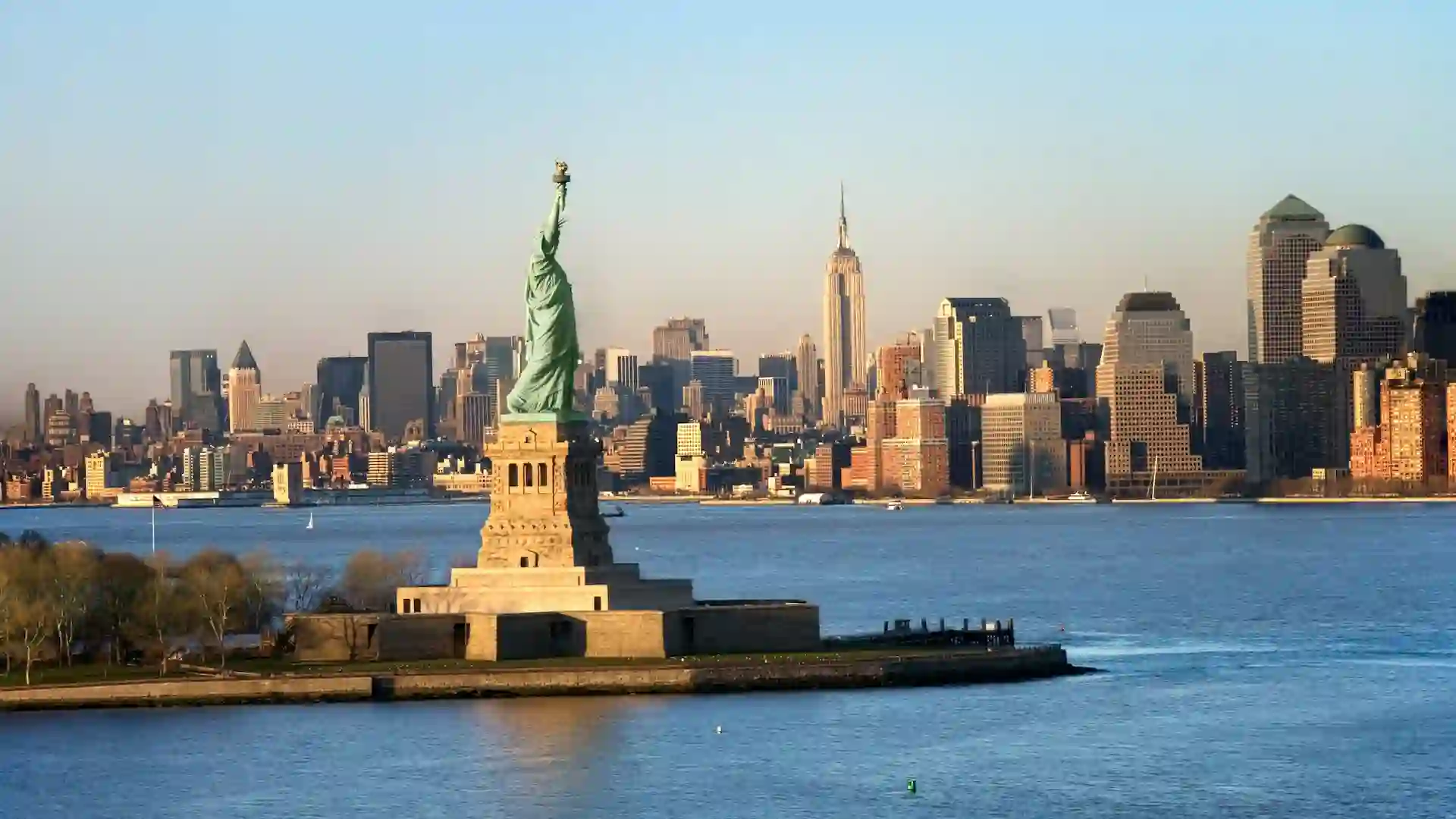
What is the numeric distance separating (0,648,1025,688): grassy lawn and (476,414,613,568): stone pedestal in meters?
3.14

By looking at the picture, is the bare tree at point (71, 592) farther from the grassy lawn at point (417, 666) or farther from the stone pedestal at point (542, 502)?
the stone pedestal at point (542, 502)

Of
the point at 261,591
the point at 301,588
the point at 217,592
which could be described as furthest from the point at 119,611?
the point at 301,588

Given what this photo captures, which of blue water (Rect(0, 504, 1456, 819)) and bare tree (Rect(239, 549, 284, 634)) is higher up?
bare tree (Rect(239, 549, 284, 634))

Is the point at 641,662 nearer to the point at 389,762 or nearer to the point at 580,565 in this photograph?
the point at 580,565

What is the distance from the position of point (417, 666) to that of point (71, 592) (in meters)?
8.87

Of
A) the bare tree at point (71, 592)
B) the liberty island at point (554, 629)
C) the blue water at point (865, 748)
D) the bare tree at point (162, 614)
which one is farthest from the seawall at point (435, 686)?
the bare tree at point (162, 614)

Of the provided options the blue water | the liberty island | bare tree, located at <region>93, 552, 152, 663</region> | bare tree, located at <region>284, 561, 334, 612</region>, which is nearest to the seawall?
the liberty island

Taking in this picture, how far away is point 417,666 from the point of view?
68.8 meters

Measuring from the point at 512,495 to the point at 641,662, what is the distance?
19.6 feet

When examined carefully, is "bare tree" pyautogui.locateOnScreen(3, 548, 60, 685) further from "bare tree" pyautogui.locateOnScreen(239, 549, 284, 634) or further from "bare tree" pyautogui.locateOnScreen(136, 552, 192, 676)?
"bare tree" pyautogui.locateOnScreen(239, 549, 284, 634)

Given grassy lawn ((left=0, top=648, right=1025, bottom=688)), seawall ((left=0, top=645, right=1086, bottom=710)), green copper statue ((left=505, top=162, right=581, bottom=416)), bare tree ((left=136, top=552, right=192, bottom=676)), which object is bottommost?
seawall ((left=0, top=645, right=1086, bottom=710))

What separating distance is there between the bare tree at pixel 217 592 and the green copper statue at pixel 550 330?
7921mm

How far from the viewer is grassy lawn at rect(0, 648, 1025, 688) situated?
67625mm

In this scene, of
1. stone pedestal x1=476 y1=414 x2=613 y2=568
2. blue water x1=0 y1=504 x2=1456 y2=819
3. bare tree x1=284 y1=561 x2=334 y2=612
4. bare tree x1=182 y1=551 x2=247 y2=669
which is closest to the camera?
blue water x1=0 y1=504 x2=1456 y2=819
